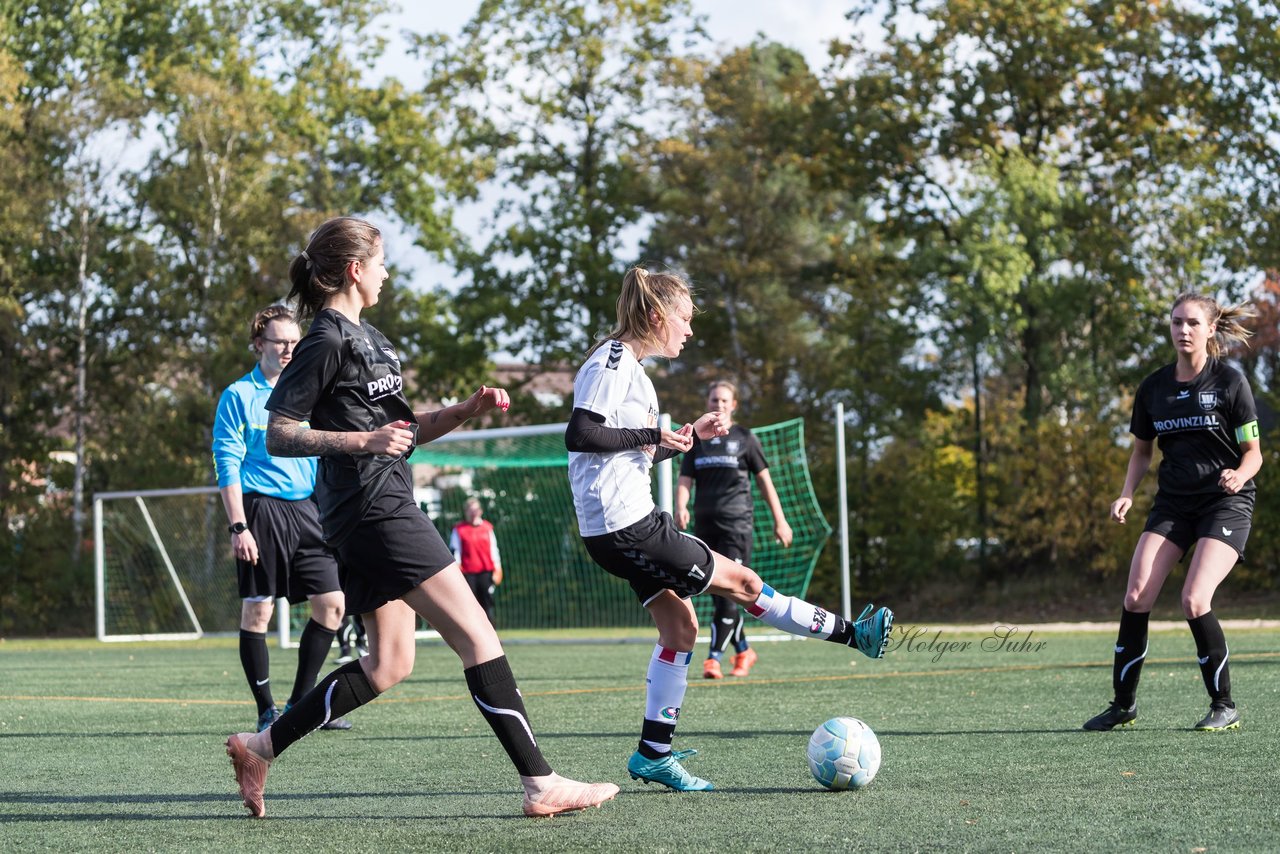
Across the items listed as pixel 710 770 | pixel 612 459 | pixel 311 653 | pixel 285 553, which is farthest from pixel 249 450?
pixel 710 770

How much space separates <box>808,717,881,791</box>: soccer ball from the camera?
15.2ft

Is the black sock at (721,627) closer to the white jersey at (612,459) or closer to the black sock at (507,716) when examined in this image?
the white jersey at (612,459)

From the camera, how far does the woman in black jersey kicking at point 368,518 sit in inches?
165

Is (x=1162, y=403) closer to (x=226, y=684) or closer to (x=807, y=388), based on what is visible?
(x=226, y=684)

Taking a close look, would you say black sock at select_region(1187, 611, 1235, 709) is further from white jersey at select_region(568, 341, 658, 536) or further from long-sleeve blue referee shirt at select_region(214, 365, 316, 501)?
long-sleeve blue referee shirt at select_region(214, 365, 316, 501)

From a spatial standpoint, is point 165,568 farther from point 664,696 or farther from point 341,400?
point 341,400

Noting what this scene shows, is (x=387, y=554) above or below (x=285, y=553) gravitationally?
above

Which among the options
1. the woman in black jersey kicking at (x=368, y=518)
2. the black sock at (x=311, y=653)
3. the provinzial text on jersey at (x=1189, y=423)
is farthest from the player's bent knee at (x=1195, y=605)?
the black sock at (x=311, y=653)

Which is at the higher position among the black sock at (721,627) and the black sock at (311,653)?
the black sock at (311,653)

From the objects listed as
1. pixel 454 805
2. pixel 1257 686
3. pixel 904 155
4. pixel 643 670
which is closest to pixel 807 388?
pixel 904 155

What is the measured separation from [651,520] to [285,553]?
8.62ft

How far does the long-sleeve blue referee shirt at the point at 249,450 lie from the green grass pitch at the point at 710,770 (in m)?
1.19

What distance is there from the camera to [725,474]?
1005 centimetres

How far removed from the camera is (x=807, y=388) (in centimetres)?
3073
